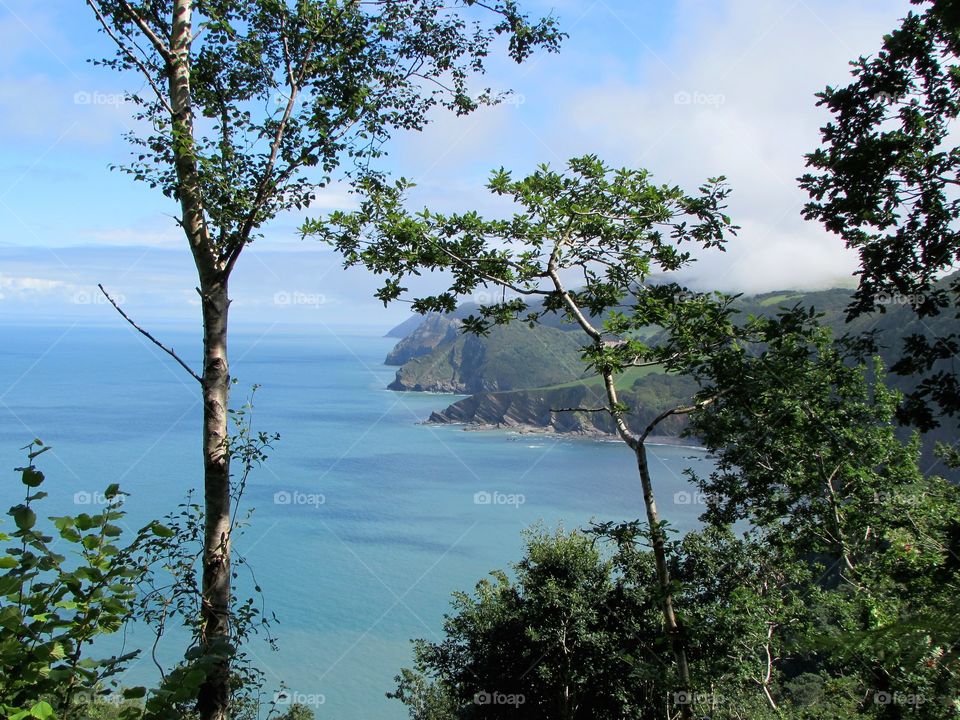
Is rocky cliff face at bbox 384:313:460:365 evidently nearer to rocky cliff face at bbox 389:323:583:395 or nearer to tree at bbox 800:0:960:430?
rocky cliff face at bbox 389:323:583:395

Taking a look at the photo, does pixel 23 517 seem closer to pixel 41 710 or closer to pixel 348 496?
pixel 41 710

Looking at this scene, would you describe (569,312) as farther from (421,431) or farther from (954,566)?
(421,431)

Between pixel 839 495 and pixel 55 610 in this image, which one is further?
pixel 839 495

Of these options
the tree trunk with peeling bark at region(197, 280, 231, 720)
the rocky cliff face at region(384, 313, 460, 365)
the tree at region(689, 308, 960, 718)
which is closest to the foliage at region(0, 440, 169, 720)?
the tree trunk with peeling bark at region(197, 280, 231, 720)

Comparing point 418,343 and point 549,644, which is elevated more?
point 418,343

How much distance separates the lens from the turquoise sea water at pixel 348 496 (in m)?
46.2

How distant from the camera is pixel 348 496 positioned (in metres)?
71.8

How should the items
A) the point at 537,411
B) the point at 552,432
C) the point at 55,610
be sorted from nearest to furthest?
1. the point at 55,610
2. the point at 552,432
3. the point at 537,411

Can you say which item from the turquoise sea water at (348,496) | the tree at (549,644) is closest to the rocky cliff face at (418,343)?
the turquoise sea water at (348,496)

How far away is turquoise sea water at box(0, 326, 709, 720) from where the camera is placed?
46219 millimetres

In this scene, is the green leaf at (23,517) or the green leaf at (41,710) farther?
the green leaf at (23,517)

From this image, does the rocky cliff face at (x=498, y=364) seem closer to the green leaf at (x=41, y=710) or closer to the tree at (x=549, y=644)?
the tree at (x=549, y=644)

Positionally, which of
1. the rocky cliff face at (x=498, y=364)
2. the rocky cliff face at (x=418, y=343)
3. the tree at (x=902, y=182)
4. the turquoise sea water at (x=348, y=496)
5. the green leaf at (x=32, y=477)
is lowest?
the turquoise sea water at (x=348, y=496)

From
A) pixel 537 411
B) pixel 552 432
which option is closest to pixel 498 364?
pixel 537 411
